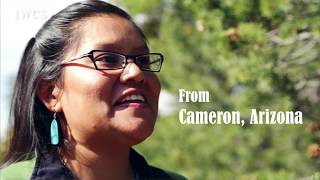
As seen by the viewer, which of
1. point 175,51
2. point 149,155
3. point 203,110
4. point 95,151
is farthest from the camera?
point 175,51

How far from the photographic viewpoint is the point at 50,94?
143 cm

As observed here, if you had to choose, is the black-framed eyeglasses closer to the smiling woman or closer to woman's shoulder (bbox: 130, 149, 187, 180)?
the smiling woman

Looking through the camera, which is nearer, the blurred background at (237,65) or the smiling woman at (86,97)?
the smiling woman at (86,97)

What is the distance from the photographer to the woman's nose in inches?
53.1

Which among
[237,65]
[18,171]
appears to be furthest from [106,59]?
[237,65]

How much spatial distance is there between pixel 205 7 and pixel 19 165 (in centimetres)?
134

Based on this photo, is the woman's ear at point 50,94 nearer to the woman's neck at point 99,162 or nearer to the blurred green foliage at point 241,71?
the woman's neck at point 99,162

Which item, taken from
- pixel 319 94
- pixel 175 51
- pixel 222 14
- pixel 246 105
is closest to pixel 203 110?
pixel 246 105

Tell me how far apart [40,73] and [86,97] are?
5.4 inches

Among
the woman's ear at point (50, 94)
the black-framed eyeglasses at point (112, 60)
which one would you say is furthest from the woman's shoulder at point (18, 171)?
A: the black-framed eyeglasses at point (112, 60)

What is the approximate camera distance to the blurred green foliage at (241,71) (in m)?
2.51

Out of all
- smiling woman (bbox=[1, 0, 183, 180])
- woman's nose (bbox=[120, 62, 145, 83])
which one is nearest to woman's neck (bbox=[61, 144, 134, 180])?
smiling woman (bbox=[1, 0, 183, 180])

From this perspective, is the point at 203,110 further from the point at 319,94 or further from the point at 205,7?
the point at 319,94

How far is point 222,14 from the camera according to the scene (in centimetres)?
258
